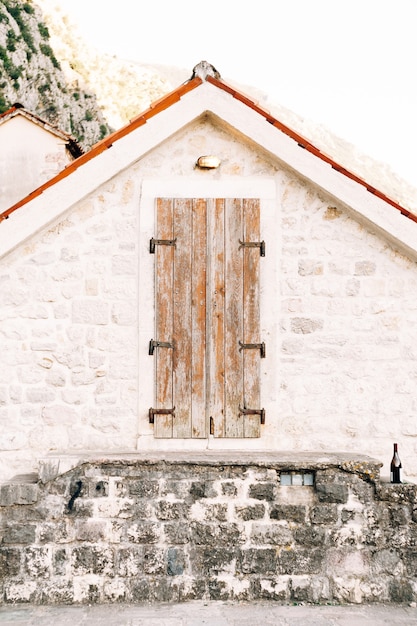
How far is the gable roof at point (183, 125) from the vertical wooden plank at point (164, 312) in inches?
24.1

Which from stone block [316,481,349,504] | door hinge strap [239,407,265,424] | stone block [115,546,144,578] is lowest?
stone block [115,546,144,578]

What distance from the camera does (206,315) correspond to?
5809 millimetres

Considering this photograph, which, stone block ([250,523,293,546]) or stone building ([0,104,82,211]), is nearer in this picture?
stone block ([250,523,293,546])

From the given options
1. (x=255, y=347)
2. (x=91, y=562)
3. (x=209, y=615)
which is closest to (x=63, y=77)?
(x=255, y=347)

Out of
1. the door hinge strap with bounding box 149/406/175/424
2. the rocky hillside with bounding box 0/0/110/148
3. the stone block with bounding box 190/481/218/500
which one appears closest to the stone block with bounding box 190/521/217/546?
the stone block with bounding box 190/481/218/500

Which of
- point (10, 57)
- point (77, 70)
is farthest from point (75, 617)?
point (77, 70)

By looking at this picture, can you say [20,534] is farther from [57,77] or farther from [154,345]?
[57,77]

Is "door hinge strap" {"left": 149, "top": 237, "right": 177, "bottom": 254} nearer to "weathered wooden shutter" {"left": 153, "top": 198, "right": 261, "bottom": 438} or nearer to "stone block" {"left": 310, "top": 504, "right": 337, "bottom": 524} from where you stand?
"weathered wooden shutter" {"left": 153, "top": 198, "right": 261, "bottom": 438}

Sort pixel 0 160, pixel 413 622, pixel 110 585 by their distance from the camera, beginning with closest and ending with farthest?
pixel 413 622
pixel 110 585
pixel 0 160

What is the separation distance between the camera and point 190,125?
5.87 m

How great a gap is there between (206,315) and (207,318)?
29 mm

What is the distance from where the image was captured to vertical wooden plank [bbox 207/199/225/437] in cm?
577

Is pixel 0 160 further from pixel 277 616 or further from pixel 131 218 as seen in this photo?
pixel 277 616

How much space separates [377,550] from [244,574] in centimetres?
109
